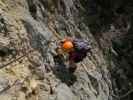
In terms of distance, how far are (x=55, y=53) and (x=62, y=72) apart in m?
0.47

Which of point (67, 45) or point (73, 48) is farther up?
point (67, 45)

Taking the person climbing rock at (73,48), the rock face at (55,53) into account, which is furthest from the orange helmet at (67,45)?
the rock face at (55,53)

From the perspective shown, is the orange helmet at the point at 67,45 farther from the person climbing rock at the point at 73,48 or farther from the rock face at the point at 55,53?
the rock face at the point at 55,53

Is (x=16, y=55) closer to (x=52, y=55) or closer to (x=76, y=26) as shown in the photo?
(x=52, y=55)

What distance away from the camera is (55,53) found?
8.41m

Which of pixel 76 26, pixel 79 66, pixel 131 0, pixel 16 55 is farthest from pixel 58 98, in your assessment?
pixel 131 0

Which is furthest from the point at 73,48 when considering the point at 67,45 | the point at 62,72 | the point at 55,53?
the point at 62,72

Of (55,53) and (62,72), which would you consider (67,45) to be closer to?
(55,53)

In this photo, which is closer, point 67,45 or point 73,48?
point 67,45

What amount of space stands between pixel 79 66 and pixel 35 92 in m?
2.82

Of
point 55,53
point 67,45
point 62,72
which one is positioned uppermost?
point 67,45

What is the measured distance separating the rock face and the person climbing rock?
222 millimetres

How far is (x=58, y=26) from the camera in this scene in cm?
957

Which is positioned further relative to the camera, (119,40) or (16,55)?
(119,40)
